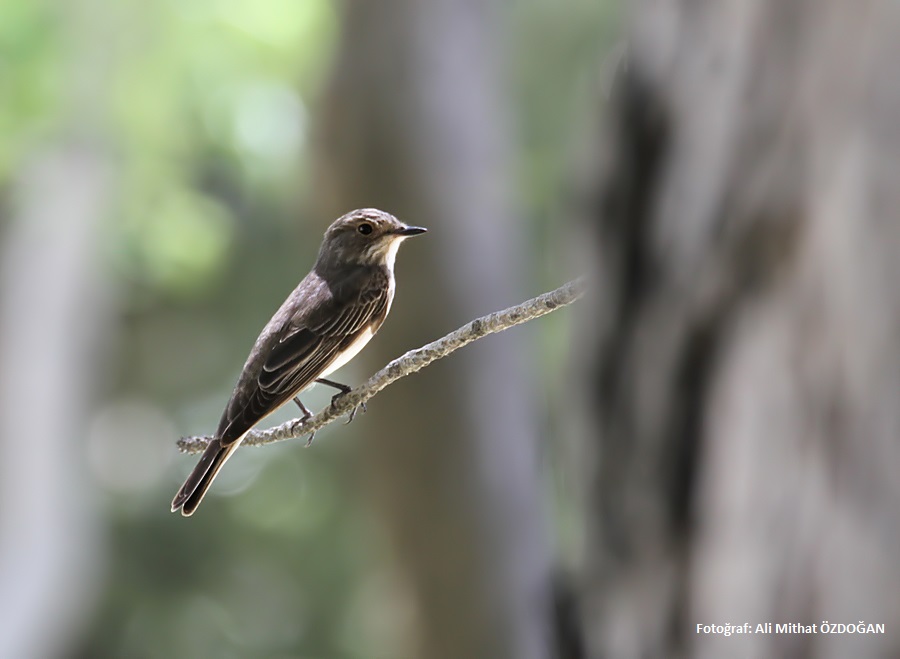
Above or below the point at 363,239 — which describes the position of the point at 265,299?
below

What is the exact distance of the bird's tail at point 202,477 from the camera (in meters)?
1.26

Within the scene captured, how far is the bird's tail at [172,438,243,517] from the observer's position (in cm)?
126

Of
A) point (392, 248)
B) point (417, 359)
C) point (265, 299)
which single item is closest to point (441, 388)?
point (265, 299)

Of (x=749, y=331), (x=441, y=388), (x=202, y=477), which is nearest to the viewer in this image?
(x=749, y=331)

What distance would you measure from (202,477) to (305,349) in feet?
1.40

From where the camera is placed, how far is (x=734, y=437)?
22.9 inches

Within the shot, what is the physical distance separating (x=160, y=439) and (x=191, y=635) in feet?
4.64

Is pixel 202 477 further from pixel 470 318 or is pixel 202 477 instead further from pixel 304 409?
pixel 470 318

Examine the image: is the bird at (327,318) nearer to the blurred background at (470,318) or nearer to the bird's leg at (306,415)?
the bird's leg at (306,415)

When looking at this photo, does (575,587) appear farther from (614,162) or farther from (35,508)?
(35,508)

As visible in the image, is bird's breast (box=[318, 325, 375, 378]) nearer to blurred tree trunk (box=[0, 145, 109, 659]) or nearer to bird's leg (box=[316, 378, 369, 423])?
bird's leg (box=[316, 378, 369, 423])

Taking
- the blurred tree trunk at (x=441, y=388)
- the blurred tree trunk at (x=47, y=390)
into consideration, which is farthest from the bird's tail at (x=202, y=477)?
the blurred tree trunk at (x=47, y=390)

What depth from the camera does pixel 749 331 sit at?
0.58 m

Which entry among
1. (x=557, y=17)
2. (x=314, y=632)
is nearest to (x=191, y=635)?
(x=314, y=632)
